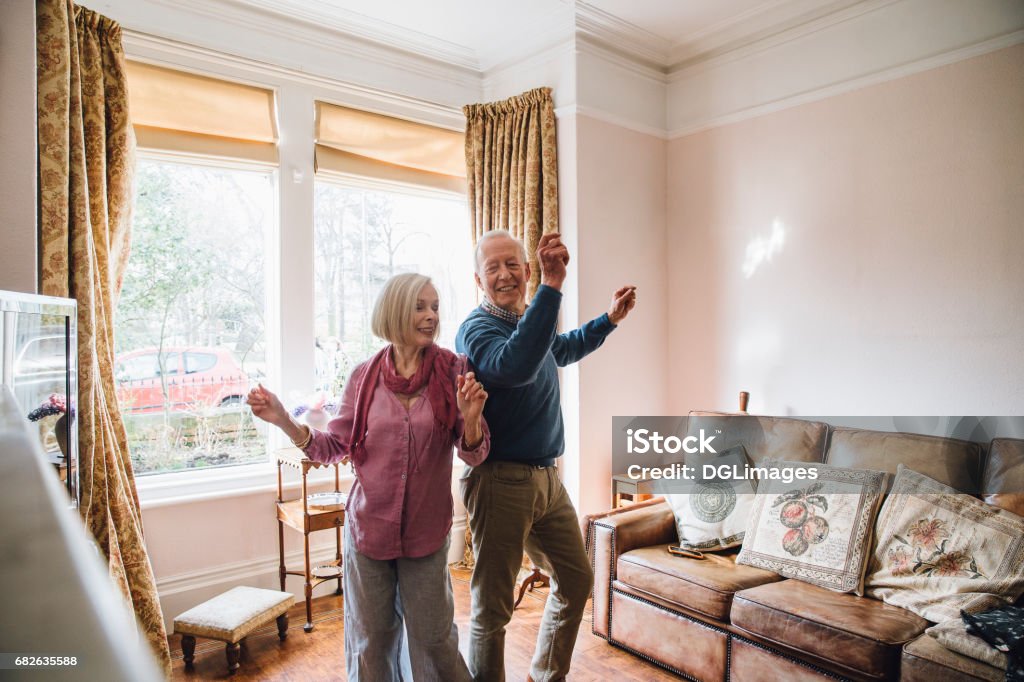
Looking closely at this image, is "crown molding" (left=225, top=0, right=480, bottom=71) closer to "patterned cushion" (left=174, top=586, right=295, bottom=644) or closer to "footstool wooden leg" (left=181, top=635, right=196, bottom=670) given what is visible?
"patterned cushion" (left=174, top=586, right=295, bottom=644)

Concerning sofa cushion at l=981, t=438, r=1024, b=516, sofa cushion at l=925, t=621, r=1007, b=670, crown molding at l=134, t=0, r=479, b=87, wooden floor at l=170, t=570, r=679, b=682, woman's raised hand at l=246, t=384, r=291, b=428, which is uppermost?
crown molding at l=134, t=0, r=479, b=87

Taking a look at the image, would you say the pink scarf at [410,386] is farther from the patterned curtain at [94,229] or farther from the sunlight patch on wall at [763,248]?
the sunlight patch on wall at [763,248]

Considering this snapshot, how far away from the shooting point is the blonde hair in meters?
1.97

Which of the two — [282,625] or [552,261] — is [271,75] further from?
[282,625]

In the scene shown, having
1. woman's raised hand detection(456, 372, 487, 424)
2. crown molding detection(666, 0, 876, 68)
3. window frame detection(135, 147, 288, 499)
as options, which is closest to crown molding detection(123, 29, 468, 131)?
window frame detection(135, 147, 288, 499)

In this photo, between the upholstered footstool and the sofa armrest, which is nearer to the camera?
the upholstered footstool

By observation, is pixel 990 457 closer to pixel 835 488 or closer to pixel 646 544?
pixel 835 488

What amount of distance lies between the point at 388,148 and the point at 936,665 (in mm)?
3281

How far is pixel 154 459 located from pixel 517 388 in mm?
2036

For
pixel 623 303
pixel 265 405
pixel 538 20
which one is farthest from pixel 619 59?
pixel 265 405

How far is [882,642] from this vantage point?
204cm

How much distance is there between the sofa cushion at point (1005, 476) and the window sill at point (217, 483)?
2807 millimetres

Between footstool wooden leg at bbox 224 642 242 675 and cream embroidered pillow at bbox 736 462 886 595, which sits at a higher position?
cream embroidered pillow at bbox 736 462 886 595

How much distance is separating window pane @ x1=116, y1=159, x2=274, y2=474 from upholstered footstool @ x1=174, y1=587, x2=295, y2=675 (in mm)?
759
